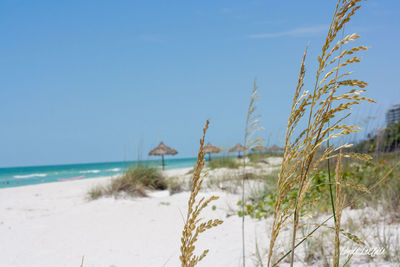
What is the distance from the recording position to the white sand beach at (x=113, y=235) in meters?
3.83

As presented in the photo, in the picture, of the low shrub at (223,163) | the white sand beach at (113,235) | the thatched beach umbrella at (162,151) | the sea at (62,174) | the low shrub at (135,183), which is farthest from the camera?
the thatched beach umbrella at (162,151)

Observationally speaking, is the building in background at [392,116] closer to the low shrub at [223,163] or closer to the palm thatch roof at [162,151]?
the low shrub at [223,163]

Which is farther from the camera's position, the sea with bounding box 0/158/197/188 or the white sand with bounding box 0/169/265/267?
the sea with bounding box 0/158/197/188

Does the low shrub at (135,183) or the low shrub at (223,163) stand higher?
the low shrub at (223,163)

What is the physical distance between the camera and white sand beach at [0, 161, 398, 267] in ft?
12.6

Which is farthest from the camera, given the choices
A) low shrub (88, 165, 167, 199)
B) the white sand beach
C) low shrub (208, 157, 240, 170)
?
low shrub (208, 157, 240, 170)

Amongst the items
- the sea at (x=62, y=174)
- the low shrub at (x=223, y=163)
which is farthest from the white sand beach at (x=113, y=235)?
the low shrub at (x=223, y=163)

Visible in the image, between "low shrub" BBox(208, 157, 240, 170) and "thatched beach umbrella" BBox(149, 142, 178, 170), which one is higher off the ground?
"thatched beach umbrella" BBox(149, 142, 178, 170)

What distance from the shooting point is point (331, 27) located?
0.89m

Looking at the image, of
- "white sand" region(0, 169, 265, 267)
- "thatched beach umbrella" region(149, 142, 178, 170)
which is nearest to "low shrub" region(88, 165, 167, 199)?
"white sand" region(0, 169, 265, 267)

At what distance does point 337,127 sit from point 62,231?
5.24m

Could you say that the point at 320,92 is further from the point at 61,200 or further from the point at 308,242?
the point at 61,200

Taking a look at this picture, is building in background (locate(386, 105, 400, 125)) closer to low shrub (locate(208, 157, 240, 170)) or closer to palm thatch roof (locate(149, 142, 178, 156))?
low shrub (locate(208, 157, 240, 170))

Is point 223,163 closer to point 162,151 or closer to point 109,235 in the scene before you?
point 109,235
